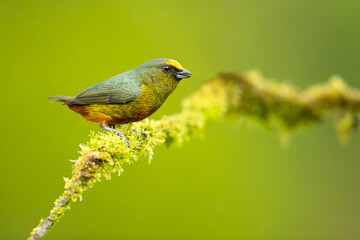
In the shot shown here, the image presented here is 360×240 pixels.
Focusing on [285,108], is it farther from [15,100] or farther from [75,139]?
[15,100]

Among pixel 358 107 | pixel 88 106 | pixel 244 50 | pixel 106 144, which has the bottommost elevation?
pixel 106 144

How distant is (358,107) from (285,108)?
83 cm

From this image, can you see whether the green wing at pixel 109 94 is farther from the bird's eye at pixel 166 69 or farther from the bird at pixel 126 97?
the bird's eye at pixel 166 69

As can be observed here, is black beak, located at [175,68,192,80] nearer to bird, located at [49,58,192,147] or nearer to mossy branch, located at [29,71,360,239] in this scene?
bird, located at [49,58,192,147]

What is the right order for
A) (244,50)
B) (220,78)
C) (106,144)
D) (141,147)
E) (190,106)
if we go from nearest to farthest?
(106,144), (141,147), (190,106), (220,78), (244,50)

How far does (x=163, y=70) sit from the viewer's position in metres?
3.62

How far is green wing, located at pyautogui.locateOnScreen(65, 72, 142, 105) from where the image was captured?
332cm

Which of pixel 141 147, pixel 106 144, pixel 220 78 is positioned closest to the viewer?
pixel 106 144

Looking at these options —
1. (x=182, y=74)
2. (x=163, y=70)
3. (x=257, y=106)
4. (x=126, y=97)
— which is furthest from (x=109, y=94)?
(x=257, y=106)

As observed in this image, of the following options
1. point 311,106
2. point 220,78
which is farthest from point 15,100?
point 311,106

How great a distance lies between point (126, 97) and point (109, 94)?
0.14 m

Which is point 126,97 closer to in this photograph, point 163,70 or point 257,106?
point 163,70

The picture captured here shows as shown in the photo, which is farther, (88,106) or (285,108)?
(285,108)

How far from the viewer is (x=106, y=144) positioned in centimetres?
265
